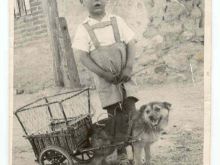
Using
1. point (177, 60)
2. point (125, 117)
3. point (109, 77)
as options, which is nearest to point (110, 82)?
point (109, 77)

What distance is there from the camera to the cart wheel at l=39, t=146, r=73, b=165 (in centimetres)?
166

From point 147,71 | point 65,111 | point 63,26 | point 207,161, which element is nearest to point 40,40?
point 63,26

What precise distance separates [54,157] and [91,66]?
1.03 ft

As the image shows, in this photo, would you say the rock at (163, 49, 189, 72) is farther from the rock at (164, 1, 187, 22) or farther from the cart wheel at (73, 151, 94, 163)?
the cart wheel at (73, 151, 94, 163)

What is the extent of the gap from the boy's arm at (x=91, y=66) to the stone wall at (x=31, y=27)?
151mm

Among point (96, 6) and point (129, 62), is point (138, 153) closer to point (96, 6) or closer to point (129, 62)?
point (129, 62)

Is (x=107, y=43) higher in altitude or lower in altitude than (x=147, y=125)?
higher

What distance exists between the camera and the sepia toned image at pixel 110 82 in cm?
155

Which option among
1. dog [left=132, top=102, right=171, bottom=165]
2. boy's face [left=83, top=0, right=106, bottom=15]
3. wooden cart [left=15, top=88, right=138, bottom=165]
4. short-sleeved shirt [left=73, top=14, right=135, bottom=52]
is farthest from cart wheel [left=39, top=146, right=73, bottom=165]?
boy's face [left=83, top=0, right=106, bottom=15]

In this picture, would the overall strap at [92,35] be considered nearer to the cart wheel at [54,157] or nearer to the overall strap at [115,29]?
the overall strap at [115,29]

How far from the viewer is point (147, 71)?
1596 mm

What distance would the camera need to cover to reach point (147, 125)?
5.20ft

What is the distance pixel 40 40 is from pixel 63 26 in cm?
10

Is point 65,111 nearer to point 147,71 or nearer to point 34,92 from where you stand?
point 34,92
